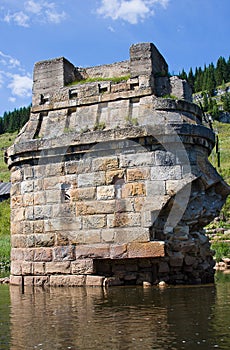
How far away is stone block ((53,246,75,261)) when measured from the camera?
10.3 m

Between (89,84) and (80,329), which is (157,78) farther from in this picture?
(80,329)

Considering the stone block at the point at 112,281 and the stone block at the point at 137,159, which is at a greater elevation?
the stone block at the point at 137,159

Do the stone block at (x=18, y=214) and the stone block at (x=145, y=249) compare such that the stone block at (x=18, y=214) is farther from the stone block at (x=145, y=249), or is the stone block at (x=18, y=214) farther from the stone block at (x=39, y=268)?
the stone block at (x=145, y=249)

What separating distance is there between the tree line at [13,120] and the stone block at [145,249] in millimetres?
90865

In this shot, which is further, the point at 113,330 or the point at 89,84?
the point at 89,84

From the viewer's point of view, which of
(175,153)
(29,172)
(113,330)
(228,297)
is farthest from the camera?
(29,172)

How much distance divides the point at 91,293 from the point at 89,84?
503cm

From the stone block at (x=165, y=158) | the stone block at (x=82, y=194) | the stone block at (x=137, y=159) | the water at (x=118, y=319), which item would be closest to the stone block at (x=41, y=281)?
the water at (x=118, y=319)

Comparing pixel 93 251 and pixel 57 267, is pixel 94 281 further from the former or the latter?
pixel 57 267

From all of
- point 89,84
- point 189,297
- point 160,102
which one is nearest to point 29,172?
point 89,84

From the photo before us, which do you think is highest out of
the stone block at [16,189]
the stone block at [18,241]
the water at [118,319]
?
the stone block at [16,189]

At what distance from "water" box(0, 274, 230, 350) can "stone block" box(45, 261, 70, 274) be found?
35.3 inches

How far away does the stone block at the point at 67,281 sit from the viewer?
9.98 m

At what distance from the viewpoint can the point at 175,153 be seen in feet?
32.8
